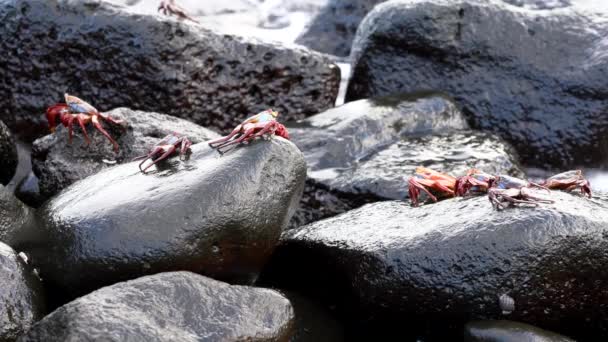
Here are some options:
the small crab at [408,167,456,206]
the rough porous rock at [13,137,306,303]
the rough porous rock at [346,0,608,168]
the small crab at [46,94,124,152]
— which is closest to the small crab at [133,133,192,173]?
the rough porous rock at [13,137,306,303]

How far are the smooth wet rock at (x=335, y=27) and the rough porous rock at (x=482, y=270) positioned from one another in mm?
6498

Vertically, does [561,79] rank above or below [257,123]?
below

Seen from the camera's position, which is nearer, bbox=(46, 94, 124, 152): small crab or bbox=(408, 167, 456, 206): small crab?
bbox=(408, 167, 456, 206): small crab

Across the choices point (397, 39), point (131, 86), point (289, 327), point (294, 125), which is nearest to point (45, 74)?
point (131, 86)

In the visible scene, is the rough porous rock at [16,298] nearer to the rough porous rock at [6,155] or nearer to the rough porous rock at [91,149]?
the rough porous rock at [91,149]

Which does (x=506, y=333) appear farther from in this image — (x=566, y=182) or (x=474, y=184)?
(x=566, y=182)

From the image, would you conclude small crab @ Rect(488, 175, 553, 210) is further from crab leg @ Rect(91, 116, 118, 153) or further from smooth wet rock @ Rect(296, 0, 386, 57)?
smooth wet rock @ Rect(296, 0, 386, 57)

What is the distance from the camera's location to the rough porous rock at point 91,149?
4.78 metres

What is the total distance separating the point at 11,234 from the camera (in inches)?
161

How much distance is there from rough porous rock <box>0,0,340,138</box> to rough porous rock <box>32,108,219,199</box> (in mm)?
1016

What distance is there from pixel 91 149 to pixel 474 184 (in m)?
2.28

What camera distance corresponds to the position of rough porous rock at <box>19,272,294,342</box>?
269cm

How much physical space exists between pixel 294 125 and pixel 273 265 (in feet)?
6.03

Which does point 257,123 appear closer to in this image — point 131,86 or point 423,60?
point 131,86
